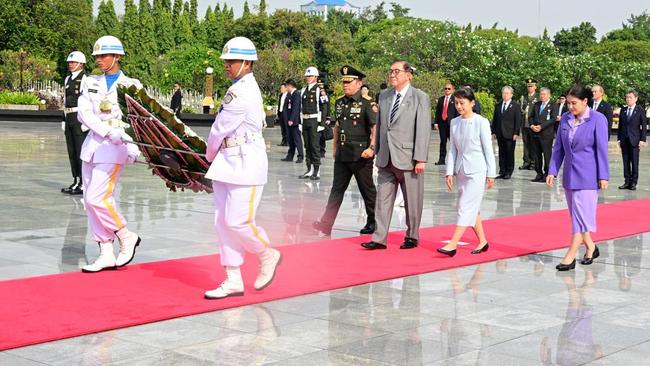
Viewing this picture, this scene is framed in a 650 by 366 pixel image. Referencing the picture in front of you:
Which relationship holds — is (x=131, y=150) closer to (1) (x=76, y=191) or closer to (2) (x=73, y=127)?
A: (1) (x=76, y=191)

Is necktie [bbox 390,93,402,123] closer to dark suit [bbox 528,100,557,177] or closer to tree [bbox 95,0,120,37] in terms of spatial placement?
dark suit [bbox 528,100,557,177]

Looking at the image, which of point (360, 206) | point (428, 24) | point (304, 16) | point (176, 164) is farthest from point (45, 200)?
point (304, 16)

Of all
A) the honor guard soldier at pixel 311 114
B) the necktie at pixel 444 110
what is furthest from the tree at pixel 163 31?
the honor guard soldier at pixel 311 114

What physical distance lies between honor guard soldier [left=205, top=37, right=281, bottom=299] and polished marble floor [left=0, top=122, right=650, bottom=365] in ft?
1.53

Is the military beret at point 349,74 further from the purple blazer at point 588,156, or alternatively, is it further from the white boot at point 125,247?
the white boot at point 125,247

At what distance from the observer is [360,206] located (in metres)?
14.0

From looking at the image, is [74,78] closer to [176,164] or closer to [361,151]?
[361,151]

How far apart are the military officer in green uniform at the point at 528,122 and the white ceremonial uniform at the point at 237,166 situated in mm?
13613

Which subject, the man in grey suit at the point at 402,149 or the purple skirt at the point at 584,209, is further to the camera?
the man in grey suit at the point at 402,149

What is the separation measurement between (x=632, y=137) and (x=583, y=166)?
9.43 meters

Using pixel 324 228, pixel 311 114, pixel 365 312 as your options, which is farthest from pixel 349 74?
pixel 311 114

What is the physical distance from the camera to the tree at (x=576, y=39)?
363ft

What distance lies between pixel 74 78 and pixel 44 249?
5108 mm

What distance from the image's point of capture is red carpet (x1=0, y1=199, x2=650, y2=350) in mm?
6855
